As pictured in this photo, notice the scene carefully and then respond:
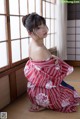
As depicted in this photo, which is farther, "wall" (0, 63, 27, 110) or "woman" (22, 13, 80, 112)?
"wall" (0, 63, 27, 110)

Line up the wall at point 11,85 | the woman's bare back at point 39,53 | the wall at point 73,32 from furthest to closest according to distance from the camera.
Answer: the wall at point 73,32 → the wall at point 11,85 → the woman's bare back at point 39,53

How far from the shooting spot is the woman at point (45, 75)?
2496 millimetres

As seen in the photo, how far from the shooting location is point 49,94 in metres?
2.53

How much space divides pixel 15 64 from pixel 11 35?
407mm

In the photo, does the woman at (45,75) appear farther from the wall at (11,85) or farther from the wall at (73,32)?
the wall at (73,32)

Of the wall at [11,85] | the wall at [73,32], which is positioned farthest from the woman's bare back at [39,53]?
the wall at [73,32]

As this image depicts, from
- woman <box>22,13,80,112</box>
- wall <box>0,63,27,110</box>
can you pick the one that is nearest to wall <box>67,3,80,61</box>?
wall <box>0,63,27,110</box>

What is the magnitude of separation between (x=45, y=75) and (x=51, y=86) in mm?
156

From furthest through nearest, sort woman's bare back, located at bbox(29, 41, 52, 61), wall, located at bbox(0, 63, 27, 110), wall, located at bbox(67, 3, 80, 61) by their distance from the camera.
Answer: wall, located at bbox(67, 3, 80, 61) < wall, located at bbox(0, 63, 27, 110) < woman's bare back, located at bbox(29, 41, 52, 61)

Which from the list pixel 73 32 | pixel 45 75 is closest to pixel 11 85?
pixel 45 75

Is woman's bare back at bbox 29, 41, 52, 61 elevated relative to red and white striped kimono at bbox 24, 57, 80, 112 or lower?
elevated

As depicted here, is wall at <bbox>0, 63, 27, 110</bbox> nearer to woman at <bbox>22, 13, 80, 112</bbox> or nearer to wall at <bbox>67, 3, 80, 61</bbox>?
woman at <bbox>22, 13, 80, 112</bbox>

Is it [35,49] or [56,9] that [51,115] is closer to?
[35,49]

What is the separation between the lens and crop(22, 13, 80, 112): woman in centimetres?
250
